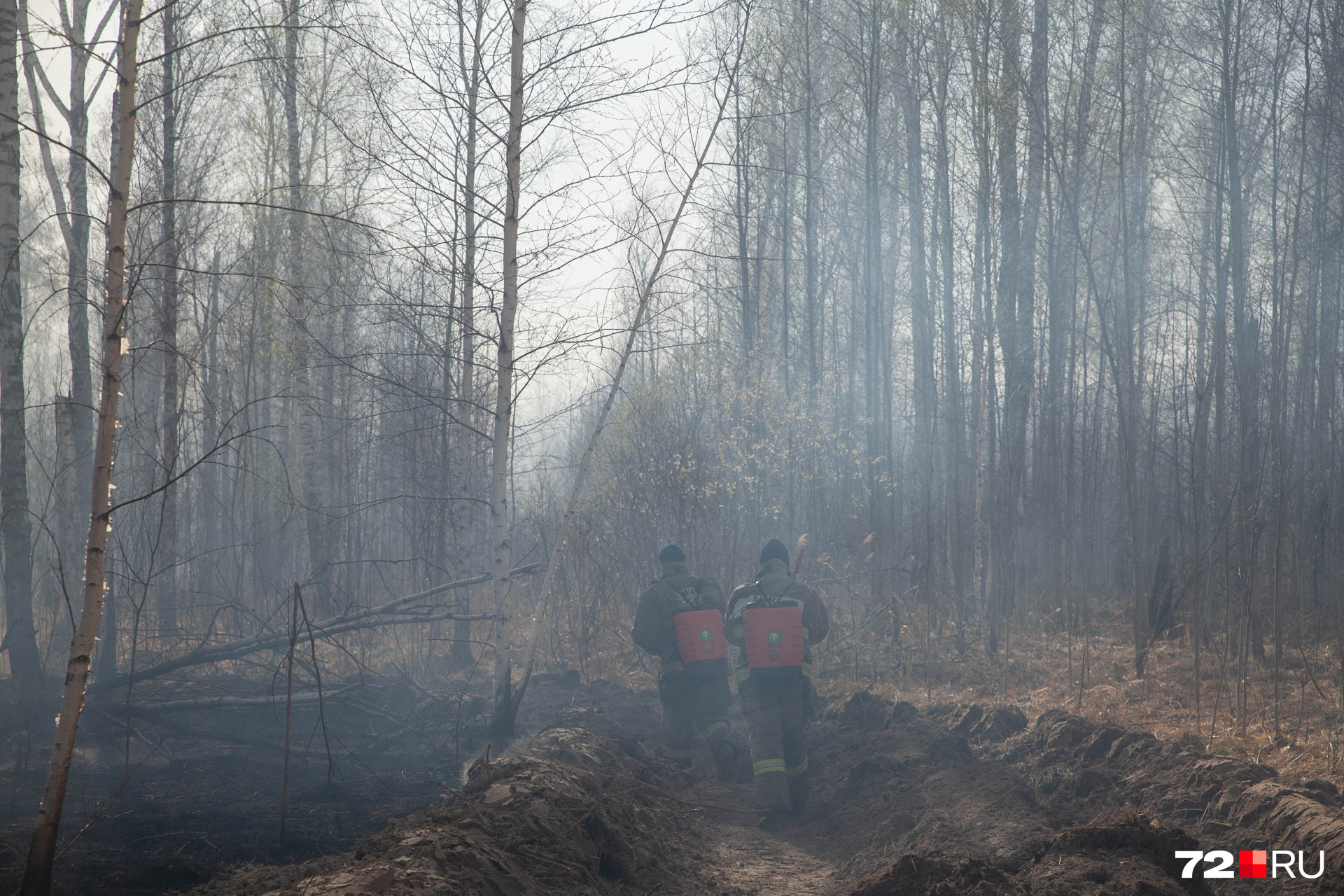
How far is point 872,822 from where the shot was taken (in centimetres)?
543

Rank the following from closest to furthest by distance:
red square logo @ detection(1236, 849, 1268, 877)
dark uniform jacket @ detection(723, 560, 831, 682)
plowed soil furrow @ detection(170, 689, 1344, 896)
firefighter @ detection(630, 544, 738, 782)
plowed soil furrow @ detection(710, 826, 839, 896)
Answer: plowed soil furrow @ detection(170, 689, 1344, 896) < red square logo @ detection(1236, 849, 1268, 877) < plowed soil furrow @ detection(710, 826, 839, 896) < dark uniform jacket @ detection(723, 560, 831, 682) < firefighter @ detection(630, 544, 738, 782)

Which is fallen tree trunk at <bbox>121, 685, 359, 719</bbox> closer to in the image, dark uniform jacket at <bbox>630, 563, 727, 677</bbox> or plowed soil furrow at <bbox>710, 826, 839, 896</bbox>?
dark uniform jacket at <bbox>630, 563, 727, 677</bbox>

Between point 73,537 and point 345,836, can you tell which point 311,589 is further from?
point 345,836

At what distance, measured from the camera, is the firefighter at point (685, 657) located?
721 cm

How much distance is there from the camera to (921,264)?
18109 millimetres

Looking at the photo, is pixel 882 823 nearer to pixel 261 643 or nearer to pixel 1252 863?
pixel 1252 863

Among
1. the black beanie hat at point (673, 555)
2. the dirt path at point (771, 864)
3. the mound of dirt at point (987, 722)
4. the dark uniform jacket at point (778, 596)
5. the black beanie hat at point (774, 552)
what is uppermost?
the black beanie hat at point (774, 552)

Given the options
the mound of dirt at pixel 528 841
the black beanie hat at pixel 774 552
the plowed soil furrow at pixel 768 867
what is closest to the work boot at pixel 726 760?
the mound of dirt at pixel 528 841

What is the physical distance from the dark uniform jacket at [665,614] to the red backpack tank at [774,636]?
1.02 metres

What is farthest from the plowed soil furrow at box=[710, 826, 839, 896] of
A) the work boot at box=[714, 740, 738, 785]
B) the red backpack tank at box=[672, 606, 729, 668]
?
the red backpack tank at box=[672, 606, 729, 668]

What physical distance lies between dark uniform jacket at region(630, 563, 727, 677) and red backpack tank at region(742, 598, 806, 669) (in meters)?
1.02

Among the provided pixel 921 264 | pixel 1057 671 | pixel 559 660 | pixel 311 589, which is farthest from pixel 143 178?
pixel 921 264

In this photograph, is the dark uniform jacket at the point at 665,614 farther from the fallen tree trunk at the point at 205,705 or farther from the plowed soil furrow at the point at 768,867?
the fallen tree trunk at the point at 205,705

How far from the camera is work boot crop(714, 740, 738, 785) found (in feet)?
22.1
